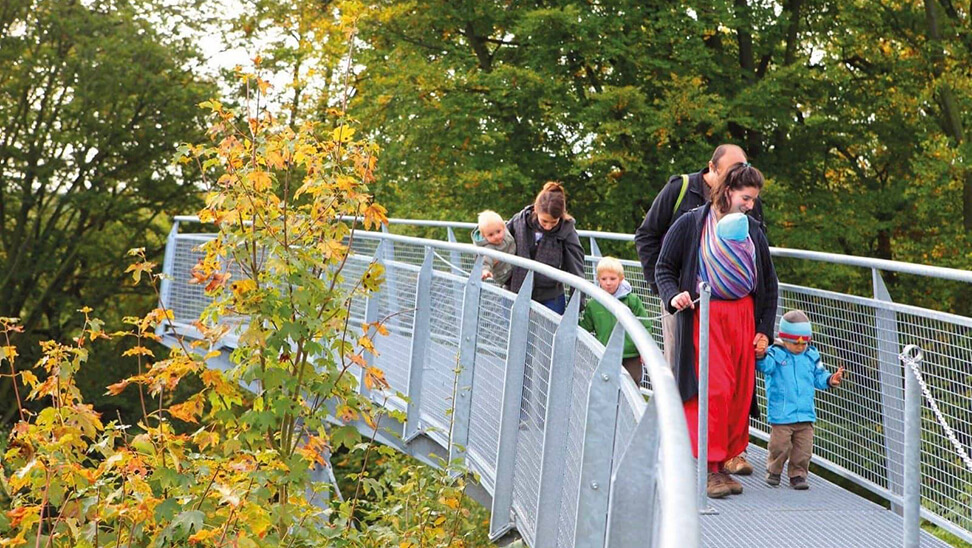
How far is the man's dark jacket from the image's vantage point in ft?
20.7

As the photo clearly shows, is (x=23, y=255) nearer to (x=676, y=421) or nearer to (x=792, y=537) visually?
(x=792, y=537)

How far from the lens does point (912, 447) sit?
4.30 metres

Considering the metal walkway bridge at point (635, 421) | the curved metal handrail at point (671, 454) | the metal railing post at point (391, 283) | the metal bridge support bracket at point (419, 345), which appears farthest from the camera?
the metal railing post at point (391, 283)

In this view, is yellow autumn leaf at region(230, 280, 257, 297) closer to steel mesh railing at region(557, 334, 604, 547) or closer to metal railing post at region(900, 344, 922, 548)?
steel mesh railing at region(557, 334, 604, 547)

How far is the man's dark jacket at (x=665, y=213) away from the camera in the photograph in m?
6.30

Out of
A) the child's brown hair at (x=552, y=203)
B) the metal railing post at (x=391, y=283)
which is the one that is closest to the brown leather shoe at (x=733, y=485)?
the child's brown hair at (x=552, y=203)

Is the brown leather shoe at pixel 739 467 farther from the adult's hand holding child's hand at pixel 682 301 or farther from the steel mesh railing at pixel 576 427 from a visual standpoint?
the steel mesh railing at pixel 576 427

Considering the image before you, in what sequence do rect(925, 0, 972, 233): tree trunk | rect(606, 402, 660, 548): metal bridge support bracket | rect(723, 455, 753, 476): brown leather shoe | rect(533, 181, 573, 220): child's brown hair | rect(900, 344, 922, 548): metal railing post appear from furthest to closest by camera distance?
rect(925, 0, 972, 233): tree trunk, rect(533, 181, 573, 220): child's brown hair, rect(723, 455, 753, 476): brown leather shoe, rect(900, 344, 922, 548): metal railing post, rect(606, 402, 660, 548): metal bridge support bracket

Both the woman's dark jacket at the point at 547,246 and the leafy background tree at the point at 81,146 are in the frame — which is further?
the leafy background tree at the point at 81,146

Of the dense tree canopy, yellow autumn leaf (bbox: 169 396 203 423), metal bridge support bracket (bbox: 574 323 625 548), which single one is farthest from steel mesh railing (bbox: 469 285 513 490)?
the dense tree canopy

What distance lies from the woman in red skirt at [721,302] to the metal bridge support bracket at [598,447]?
2.20 meters

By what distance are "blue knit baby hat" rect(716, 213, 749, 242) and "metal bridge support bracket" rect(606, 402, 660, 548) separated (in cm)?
322

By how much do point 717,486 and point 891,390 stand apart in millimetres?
949

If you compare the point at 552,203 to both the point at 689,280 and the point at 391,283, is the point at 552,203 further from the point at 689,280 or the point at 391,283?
the point at 391,283
